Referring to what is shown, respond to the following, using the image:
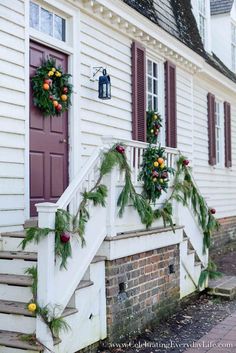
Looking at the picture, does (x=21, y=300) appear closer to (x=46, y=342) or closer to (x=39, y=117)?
(x=46, y=342)

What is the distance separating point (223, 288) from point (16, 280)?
4.16 metres

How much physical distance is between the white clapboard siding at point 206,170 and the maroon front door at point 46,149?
5224mm

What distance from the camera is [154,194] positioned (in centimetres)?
630

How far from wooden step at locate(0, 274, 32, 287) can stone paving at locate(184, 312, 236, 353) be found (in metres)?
1.93

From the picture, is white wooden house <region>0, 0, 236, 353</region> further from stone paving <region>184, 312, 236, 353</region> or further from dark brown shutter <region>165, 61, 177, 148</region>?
stone paving <region>184, 312, 236, 353</region>

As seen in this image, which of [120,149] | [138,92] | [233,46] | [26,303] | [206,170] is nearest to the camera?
[26,303]

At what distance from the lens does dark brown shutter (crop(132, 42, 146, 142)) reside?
8297 mm

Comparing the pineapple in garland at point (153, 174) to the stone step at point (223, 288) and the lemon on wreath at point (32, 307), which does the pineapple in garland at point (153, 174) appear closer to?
the stone step at point (223, 288)

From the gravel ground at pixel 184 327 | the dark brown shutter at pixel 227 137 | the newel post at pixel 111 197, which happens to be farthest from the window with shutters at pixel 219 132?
the newel post at pixel 111 197

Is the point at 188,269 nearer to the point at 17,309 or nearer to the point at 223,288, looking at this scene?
the point at 223,288

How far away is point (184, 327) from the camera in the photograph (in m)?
6.32

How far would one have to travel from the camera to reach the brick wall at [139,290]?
533 centimetres

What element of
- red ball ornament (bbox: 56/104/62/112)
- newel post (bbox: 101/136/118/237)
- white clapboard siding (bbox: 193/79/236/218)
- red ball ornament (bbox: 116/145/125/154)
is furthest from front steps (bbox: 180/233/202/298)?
white clapboard siding (bbox: 193/79/236/218)

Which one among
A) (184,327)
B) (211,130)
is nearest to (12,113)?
(184,327)
